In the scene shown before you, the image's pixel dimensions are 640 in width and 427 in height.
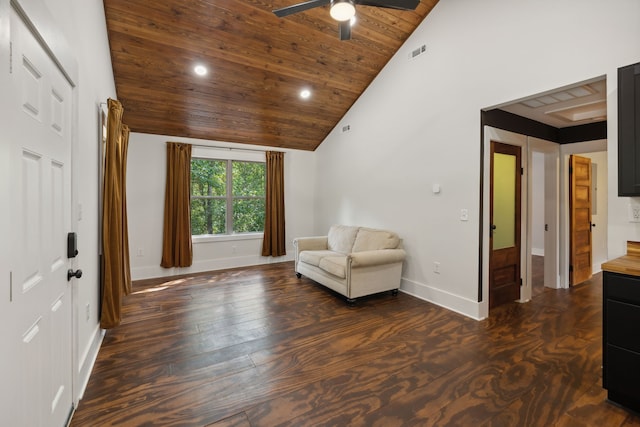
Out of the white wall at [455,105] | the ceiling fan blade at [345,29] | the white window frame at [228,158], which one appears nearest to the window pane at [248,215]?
the white window frame at [228,158]

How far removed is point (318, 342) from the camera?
275 cm

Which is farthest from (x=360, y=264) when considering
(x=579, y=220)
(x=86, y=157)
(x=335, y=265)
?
(x=579, y=220)

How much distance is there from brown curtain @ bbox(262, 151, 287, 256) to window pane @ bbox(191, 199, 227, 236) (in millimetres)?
833

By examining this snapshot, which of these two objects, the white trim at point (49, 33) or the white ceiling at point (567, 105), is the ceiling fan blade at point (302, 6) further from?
the white ceiling at point (567, 105)

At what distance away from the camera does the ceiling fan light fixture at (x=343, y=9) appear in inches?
86.9

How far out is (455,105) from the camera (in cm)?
349

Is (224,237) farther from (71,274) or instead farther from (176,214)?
(71,274)

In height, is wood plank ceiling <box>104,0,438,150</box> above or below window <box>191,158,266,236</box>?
above

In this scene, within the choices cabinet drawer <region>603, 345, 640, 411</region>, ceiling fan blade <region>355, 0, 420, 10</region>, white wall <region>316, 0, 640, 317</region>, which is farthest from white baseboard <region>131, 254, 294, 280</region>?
cabinet drawer <region>603, 345, 640, 411</region>

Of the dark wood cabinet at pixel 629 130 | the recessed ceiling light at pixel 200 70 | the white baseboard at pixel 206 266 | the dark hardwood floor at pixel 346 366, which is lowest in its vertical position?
the dark hardwood floor at pixel 346 366

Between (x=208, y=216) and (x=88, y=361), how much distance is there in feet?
11.6

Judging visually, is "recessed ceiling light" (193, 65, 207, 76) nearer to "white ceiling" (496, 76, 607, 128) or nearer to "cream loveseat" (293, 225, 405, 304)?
"cream loveseat" (293, 225, 405, 304)

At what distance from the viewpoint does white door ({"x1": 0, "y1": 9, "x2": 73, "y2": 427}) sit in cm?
107

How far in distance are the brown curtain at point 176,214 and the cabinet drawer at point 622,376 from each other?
5186 mm
